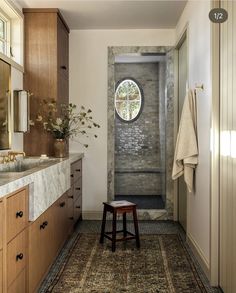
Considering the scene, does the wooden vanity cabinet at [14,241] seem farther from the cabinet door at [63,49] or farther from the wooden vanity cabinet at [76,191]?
the cabinet door at [63,49]

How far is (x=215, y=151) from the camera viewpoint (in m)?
2.58

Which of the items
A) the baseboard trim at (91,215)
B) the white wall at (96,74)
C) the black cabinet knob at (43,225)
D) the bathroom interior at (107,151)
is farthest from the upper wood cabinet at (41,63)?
the black cabinet knob at (43,225)

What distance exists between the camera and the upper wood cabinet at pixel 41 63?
4047mm

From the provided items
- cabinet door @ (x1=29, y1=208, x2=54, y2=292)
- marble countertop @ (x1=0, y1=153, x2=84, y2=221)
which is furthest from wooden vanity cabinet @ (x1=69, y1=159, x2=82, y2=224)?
cabinet door @ (x1=29, y1=208, x2=54, y2=292)

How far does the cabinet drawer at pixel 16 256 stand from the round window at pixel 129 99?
15.6ft

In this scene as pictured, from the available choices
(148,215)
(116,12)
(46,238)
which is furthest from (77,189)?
(116,12)

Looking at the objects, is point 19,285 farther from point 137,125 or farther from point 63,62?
point 137,125

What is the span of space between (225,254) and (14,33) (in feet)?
10.4

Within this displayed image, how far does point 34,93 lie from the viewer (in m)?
4.12

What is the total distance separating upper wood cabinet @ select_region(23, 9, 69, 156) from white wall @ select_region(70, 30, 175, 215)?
64cm

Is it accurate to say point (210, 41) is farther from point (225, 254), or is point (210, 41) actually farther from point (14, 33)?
point (14, 33)

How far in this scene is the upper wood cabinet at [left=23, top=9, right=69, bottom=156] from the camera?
4047mm

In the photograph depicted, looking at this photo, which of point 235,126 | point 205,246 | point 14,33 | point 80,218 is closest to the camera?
point 235,126

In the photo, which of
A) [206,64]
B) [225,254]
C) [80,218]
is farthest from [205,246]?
[80,218]
